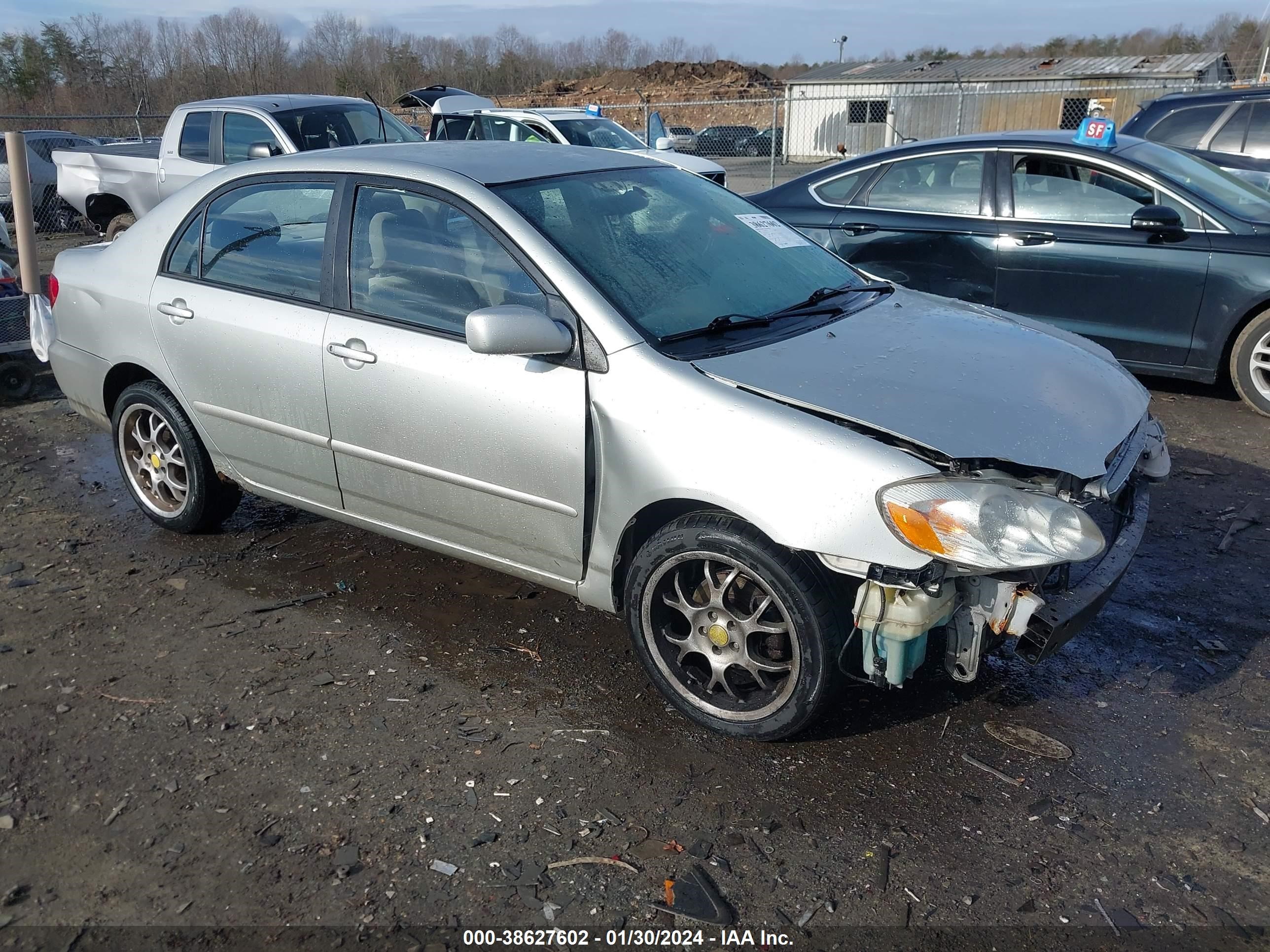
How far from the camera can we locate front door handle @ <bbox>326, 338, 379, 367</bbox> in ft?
12.6

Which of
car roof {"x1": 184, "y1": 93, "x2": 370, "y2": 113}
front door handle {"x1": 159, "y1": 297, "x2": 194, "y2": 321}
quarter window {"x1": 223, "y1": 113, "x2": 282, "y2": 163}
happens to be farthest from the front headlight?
car roof {"x1": 184, "y1": 93, "x2": 370, "y2": 113}

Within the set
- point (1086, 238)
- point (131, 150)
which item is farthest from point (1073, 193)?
point (131, 150)

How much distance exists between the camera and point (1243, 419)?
6422 millimetres

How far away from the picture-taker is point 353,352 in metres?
3.87

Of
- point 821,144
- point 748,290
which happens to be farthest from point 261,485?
point 821,144

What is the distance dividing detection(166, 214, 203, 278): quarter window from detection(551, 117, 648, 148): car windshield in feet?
33.9

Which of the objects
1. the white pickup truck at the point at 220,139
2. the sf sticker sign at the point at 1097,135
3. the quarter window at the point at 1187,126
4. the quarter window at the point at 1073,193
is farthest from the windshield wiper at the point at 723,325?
the quarter window at the point at 1187,126

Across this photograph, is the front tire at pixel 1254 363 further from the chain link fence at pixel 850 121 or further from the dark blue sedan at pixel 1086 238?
the chain link fence at pixel 850 121

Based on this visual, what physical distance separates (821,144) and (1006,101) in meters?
6.97

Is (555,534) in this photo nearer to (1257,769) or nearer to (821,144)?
(1257,769)

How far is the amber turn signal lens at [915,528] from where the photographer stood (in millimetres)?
2863

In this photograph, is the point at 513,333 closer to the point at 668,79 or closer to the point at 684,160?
the point at 684,160

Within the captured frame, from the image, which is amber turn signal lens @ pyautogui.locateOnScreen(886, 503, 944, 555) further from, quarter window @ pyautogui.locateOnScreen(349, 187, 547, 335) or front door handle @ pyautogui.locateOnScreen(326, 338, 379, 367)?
front door handle @ pyautogui.locateOnScreen(326, 338, 379, 367)

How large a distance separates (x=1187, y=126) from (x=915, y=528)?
9376mm
